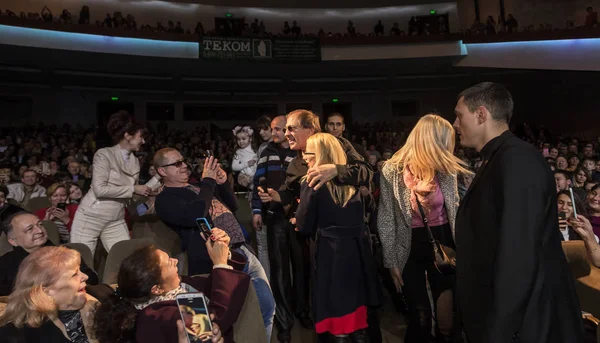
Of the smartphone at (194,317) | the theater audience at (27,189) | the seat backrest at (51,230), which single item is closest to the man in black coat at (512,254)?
the smartphone at (194,317)

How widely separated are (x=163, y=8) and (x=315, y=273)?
549 inches

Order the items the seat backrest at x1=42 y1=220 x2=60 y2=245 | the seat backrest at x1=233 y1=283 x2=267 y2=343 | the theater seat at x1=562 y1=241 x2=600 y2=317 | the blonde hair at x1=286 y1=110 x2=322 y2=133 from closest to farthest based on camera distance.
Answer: the seat backrest at x1=233 y1=283 x2=267 y2=343
the theater seat at x1=562 y1=241 x2=600 y2=317
the blonde hair at x1=286 y1=110 x2=322 y2=133
the seat backrest at x1=42 y1=220 x2=60 y2=245

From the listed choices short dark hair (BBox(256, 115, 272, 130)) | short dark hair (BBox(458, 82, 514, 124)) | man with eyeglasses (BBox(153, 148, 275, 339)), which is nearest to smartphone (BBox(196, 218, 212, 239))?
man with eyeglasses (BBox(153, 148, 275, 339))

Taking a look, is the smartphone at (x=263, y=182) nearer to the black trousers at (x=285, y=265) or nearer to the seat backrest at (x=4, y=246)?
the black trousers at (x=285, y=265)

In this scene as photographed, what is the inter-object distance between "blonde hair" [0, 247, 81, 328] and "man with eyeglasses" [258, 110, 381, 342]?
1.15 meters

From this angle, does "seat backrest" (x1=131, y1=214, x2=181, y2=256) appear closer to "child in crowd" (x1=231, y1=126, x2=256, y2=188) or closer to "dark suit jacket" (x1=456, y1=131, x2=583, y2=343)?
"child in crowd" (x1=231, y1=126, x2=256, y2=188)

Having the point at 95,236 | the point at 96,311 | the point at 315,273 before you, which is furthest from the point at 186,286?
the point at 95,236

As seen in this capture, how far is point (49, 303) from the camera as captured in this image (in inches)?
60.6

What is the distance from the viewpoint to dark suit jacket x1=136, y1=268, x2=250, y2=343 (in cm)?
152

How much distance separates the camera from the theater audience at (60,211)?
138 inches

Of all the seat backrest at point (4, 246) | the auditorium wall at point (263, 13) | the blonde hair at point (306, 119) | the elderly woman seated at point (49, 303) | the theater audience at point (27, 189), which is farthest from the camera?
the auditorium wall at point (263, 13)

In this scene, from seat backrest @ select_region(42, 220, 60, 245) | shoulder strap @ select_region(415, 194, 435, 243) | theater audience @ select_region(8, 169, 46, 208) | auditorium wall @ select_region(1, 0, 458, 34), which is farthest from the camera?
auditorium wall @ select_region(1, 0, 458, 34)

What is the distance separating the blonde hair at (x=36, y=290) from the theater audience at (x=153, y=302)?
7.0 inches

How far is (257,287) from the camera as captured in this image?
2.22 m
